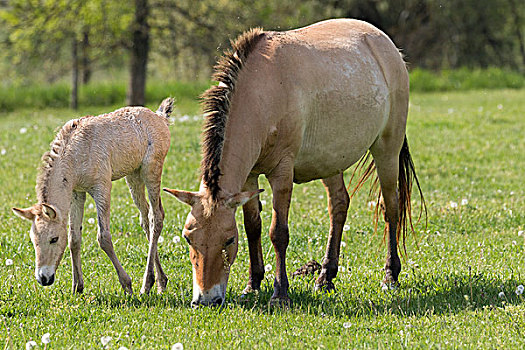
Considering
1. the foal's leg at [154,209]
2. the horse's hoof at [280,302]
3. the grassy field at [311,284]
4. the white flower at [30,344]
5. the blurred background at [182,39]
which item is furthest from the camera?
the blurred background at [182,39]

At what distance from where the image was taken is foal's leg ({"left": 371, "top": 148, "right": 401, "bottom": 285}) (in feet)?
20.1

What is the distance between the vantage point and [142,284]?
5.60 meters

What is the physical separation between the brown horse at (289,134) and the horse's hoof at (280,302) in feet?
0.06

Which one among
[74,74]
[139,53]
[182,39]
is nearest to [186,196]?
[182,39]

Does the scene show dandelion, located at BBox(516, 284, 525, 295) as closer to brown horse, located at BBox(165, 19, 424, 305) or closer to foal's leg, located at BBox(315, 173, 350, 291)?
brown horse, located at BBox(165, 19, 424, 305)

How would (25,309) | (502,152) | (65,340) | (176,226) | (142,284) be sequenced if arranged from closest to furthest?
(65,340) < (25,309) < (142,284) < (176,226) < (502,152)

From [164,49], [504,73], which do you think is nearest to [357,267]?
[164,49]

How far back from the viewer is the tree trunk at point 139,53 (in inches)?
712

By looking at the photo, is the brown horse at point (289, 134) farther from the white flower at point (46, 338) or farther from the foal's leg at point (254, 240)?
the white flower at point (46, 338)

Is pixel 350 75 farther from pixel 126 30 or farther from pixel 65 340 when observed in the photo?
pixel 126 30

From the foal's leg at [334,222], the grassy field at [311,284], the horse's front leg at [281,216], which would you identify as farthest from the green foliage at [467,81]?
the horse's front leg at [281,216]

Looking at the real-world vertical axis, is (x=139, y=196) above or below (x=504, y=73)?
above

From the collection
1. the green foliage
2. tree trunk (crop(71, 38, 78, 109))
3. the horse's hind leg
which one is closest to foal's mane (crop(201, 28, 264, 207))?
the horse's hind leg

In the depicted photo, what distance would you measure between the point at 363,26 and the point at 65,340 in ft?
12.7
